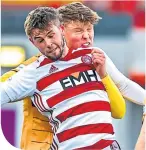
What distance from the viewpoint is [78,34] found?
130 inches

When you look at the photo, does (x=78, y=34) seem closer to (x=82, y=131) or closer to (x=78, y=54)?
(x=78, y=54)

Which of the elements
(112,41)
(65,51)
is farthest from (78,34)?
(112,41)

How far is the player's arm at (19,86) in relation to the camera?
10.1 feet

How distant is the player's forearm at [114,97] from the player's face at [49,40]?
0.21 metres

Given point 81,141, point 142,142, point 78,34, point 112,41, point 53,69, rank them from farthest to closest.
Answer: point 112,41
point 78,34
point 53,69
point 81,141
point 142,142

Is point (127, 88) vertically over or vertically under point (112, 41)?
over

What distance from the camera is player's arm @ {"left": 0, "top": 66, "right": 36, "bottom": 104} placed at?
3080 mm

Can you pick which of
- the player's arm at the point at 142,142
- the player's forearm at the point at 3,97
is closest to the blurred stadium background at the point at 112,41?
the player's forearm at the point at 3,97

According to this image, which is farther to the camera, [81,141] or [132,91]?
[132,91]

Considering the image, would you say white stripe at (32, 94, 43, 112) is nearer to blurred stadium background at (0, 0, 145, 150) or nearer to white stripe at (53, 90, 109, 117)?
white stripe at (53, 90, 109, 117)

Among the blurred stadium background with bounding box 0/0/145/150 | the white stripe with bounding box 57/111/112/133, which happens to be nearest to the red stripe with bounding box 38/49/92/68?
the white stripe with bounding box 57/111/112/133

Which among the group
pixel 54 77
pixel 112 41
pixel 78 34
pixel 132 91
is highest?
pixel 78 34

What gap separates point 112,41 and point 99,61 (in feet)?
17.1

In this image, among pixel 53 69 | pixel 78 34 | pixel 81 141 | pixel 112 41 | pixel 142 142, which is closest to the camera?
pixel 142 142
